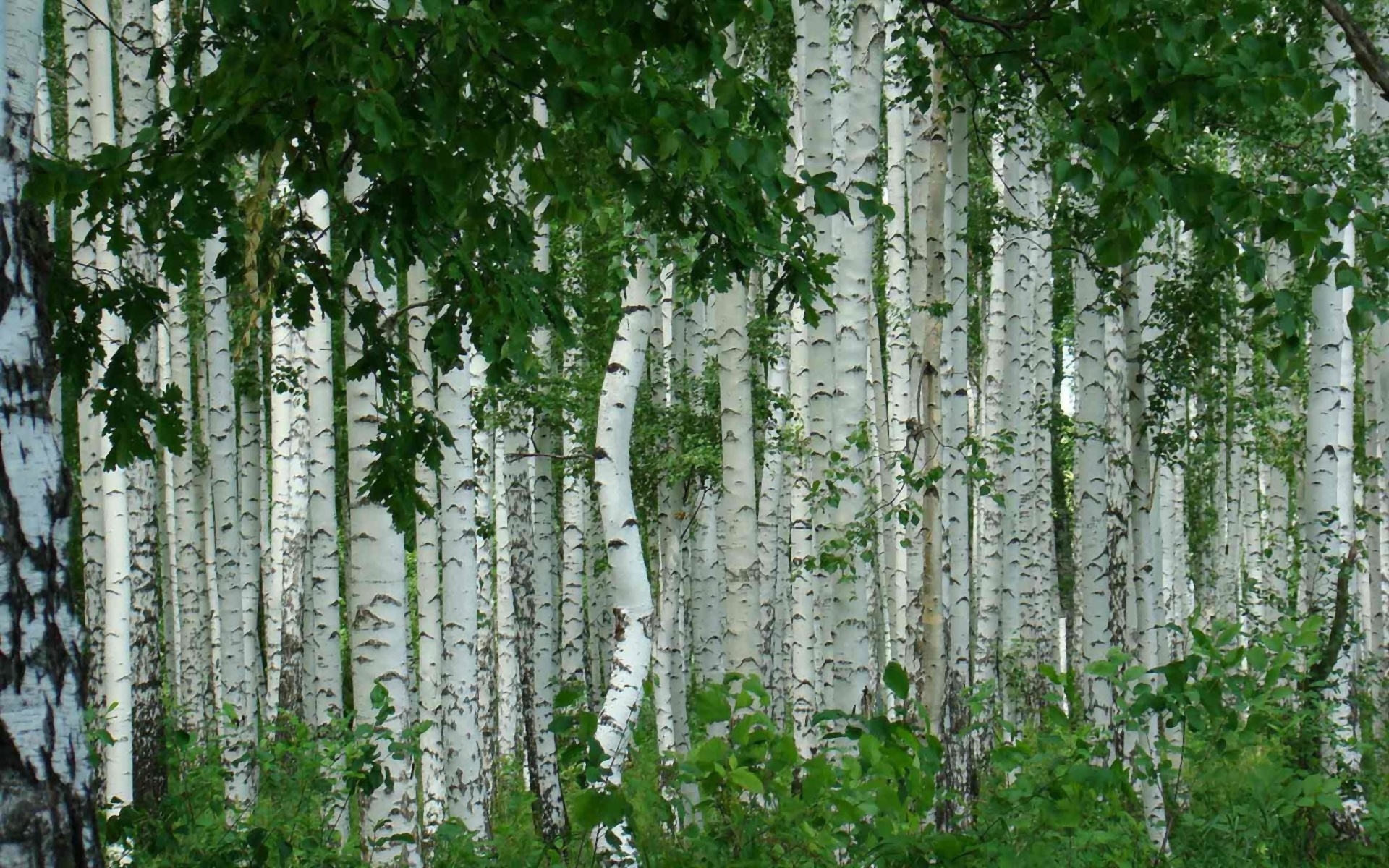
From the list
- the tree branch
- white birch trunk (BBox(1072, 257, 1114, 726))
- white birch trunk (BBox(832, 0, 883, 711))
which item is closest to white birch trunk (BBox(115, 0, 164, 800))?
white birch trunk (BBox(832, 0, 883, 711))

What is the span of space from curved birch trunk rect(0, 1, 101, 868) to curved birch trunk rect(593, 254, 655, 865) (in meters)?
3.03

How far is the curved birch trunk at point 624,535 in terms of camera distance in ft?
18.8

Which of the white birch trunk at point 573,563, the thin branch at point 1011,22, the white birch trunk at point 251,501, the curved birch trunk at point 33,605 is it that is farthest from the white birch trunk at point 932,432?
the white birch trunk at point 251,501

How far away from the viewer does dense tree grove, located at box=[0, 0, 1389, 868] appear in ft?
11.2

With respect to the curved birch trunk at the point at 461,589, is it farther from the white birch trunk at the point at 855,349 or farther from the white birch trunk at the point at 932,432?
the white birch trunk at the point at 932,432

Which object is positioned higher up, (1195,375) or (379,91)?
(1195,375)

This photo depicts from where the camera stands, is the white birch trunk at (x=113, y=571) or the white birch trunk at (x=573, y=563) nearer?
the white birch trunk at (x=113, y=571)

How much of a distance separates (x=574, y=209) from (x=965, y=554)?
8023 mm

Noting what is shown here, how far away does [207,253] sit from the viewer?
1280cm

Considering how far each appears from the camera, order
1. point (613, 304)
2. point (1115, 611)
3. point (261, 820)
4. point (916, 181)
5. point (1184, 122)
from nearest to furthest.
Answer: point (1184, 122) < point (613, 304) < point (261, 820) < point (1115, 611) < point (916, 181)

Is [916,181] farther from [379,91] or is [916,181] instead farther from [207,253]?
[379,91]

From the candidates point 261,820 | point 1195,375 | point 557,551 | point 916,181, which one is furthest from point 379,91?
point 557,551

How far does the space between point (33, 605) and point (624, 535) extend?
3.85 meters

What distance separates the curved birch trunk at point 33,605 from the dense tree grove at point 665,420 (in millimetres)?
10
